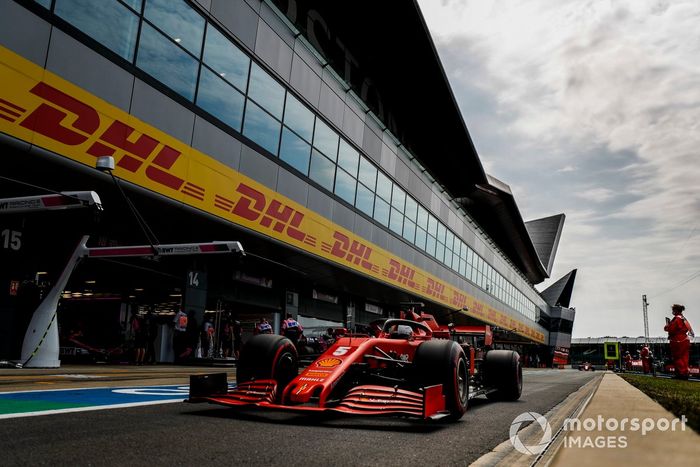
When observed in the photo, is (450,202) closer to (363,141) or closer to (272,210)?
(363,141)

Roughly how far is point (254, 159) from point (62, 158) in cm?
565

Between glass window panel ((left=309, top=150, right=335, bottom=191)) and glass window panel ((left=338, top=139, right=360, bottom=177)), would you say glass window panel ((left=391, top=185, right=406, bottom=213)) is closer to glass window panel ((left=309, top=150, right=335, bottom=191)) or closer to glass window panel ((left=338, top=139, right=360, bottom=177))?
glass window panel ((left=338, top=139, right=360, bottom=177))

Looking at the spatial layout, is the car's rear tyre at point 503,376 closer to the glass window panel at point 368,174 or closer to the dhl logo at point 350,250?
the dhl logo at point 350,250

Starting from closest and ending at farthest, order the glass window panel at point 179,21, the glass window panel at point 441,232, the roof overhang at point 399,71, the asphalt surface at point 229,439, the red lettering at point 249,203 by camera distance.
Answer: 1. the asphalt surface at point 229,439
2. the glass window panel at point 179,21
3. the red lettering at point 249,203
4. the roof overhang at point 399,71
5. the glass window panel at point 441,232

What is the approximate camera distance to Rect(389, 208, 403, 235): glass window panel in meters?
23.3

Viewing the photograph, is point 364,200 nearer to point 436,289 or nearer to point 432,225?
point 432,225

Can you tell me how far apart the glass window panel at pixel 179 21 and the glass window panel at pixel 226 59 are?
33cm

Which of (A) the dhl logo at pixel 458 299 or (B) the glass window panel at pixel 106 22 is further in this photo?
(A) the dhl logo at pixel 458 299

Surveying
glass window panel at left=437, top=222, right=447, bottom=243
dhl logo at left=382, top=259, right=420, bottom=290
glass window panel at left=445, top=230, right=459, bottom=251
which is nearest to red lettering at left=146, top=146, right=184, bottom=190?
dhl logo at left=382, top=259, right=420, bottom=290

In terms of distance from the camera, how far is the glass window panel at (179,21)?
10.7 metres

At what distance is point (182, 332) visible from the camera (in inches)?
604

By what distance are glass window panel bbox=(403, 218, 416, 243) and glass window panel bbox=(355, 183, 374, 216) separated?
4.00 m

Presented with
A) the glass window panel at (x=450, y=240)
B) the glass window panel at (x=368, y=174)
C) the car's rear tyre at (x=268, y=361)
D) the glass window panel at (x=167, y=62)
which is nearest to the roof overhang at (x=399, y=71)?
the glass window panel at (x=368, y=174)

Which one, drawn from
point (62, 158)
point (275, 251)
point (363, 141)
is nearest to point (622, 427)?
point (62, 158)
